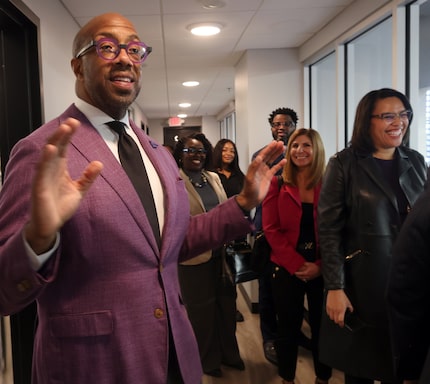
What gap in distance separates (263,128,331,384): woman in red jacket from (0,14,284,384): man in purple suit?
108 cm

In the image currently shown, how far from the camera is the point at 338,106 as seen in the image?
3.35m

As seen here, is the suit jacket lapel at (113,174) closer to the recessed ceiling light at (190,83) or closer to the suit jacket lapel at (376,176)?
the suit jacket lapel at (376,176)

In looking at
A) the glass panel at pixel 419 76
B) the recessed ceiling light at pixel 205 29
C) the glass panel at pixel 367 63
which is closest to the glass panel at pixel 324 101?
the glass panel at pixel 367 63

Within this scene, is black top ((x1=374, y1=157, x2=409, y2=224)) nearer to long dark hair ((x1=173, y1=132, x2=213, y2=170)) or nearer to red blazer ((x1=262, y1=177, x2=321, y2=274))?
red blazer ((x1=262, y1=177, x2=321, y2=274))

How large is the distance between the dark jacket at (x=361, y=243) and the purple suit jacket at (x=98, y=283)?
0.92 m

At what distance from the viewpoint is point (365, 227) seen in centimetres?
Answer: 162

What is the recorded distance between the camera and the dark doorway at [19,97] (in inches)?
76.4

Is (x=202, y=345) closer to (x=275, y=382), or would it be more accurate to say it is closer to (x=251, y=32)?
(x=275, y=382)

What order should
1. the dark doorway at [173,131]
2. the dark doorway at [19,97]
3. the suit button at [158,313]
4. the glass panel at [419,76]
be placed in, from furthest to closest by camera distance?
the dark doorway at [173,131] → the glass panel at [419,76] → the dark doorway at [19,97] → the suit button at [158,313]

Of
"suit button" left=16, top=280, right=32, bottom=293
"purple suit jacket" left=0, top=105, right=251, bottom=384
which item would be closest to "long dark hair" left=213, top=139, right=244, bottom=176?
"purple suit jacket" left=0, top=105, right=251, bottom=384

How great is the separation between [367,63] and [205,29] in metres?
1.33

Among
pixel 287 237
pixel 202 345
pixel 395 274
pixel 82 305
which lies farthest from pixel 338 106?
pixel 82 305

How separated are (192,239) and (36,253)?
48 cm

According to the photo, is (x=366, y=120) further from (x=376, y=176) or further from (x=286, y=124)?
(x=286, y=124)
